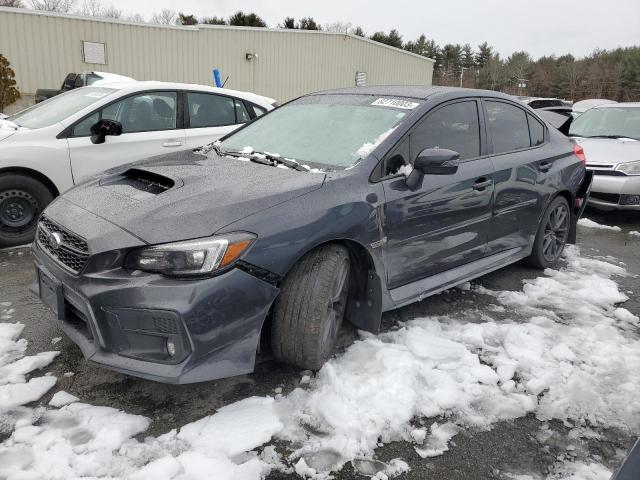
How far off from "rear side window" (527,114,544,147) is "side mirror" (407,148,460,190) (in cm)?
167

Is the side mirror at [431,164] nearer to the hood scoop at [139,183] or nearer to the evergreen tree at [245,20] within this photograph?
the hood scoop at [139,183]

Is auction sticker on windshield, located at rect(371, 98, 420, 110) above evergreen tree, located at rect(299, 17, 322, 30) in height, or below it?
below

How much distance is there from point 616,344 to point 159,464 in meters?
2.85

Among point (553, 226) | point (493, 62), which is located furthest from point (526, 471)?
point (493, 62)

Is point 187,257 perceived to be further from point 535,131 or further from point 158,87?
point 158,87

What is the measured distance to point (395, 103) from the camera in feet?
11.3

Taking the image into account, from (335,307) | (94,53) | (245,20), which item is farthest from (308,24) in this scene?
(335,307)

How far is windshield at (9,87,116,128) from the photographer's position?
5023 mm

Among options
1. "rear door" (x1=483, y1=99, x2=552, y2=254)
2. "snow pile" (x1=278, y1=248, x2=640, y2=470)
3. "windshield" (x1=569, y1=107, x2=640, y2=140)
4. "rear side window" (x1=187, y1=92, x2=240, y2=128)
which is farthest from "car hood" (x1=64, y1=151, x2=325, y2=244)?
"windshield" (x1=569, y1=107, x2=640, y2=140)

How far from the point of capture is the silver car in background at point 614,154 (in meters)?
6.59

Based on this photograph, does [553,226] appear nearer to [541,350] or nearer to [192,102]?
[541,350]

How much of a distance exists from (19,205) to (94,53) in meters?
13.4

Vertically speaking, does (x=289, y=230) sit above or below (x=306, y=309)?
above

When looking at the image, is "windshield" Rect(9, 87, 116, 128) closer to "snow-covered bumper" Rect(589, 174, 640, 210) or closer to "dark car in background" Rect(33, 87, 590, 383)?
"dark car in background" Rect(33, 87, 590, 383)
